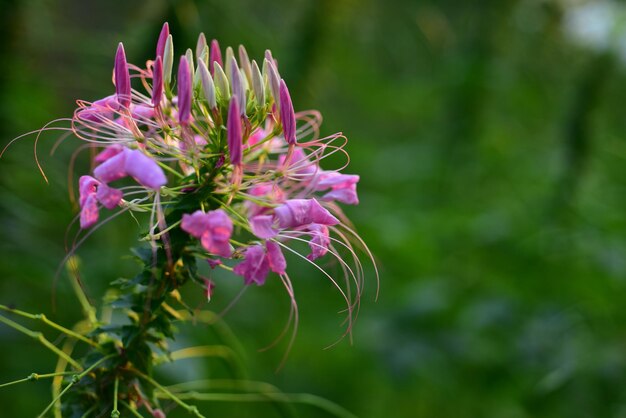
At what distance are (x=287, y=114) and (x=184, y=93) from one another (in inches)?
5.0

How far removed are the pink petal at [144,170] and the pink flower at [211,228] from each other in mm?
62

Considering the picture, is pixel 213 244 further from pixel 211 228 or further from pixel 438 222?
pixel 438 222

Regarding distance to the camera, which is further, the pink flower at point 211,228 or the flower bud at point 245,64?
the flower bud at point 245,64

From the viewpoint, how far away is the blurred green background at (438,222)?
1.82 m

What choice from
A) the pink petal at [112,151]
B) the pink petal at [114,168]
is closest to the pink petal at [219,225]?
the pink petal at [114,168]

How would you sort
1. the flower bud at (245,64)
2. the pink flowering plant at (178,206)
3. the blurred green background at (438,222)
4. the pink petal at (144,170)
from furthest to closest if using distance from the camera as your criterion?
the blurred green background at (438,222), the flower bud at (245,64), the pink flowering plant at (178,206), the pink petal at (144,170)

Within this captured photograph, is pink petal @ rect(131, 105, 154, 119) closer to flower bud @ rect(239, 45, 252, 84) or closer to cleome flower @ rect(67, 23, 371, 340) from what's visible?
cleome flower @ rect(67, 23, 371, 340)

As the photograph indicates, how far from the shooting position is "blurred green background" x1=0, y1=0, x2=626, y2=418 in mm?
1824

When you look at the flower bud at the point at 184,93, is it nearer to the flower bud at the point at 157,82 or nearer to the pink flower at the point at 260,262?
the flower bud at the point at 157,82

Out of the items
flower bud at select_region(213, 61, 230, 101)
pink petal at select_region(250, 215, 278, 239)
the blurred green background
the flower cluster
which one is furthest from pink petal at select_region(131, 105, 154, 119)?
the blurred green background

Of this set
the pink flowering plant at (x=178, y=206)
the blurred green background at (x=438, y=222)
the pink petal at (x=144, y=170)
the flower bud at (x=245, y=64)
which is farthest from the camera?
the blurred green background at (x=438, y=222)

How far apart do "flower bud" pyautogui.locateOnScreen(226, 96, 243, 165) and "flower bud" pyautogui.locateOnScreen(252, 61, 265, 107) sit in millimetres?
120

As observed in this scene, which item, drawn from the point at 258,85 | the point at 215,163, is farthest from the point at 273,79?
the point at 215,163

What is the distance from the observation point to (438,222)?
2.26m
